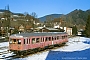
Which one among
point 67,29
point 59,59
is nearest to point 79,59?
point 59,59

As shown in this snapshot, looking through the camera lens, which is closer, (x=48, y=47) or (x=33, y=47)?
(x=33, y=47)

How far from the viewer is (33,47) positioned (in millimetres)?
23625

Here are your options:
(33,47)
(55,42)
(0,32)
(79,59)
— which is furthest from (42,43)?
(0,32)

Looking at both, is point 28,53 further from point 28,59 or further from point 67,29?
point 67,29

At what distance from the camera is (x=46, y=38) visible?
27906 millimetres

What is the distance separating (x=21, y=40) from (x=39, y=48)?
16.2 feet

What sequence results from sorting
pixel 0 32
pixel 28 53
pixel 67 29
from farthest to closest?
1. pixel 67 29
2. pixel 0 32
3. pixel 28 53

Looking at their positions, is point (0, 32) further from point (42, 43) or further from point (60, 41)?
point (42, 43)

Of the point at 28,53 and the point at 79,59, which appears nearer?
the point at 79,59

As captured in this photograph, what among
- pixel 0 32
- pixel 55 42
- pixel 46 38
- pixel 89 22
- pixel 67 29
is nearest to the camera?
pixel 46 38

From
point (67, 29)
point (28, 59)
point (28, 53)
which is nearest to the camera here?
point (28, 59)

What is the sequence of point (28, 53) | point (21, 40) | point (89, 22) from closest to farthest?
1. point (21, 40)
2. point (28, 53)
3. point (89, 22)

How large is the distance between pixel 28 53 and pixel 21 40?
2.93 metres

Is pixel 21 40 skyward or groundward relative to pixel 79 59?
skyward
